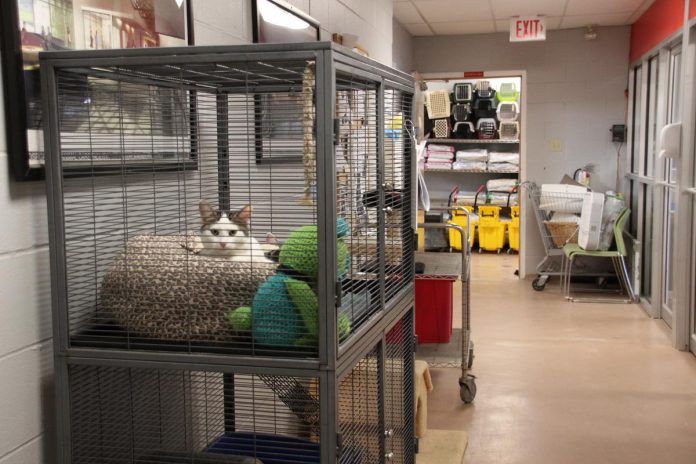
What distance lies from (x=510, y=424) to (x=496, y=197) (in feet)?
20.5

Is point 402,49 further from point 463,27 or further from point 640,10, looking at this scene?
point 640,10

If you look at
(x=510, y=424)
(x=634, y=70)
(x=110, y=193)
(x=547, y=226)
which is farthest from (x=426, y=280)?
(x=634, y=70)

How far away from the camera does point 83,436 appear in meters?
1.88

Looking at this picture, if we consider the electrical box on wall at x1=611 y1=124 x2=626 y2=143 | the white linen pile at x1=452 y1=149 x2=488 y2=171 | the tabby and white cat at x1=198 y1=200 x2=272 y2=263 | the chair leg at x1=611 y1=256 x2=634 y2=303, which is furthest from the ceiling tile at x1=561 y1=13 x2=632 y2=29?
the tabby and white cat at x1=198 y1=200 x2=272 y2=263

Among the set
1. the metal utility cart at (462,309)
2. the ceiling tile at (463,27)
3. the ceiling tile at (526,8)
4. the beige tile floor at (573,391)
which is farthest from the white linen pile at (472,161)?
the metal utility cart at (462,309)

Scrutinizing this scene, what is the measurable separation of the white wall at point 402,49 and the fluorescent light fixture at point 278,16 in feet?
14.1

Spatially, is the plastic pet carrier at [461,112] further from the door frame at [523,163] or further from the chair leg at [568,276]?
the chair leg at [568,276]

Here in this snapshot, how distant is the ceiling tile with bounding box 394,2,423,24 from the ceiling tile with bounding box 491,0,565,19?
76 centimetres

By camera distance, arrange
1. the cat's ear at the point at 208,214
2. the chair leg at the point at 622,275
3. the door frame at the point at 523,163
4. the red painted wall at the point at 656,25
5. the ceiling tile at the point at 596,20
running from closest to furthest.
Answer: the cat's ear at the point at 208,214 → the red painted wall at the point at 656,25 → the chair leg at the point at 622,275 → the ceiling tile at the point at 596,20 → the door frame at the point at 523,163

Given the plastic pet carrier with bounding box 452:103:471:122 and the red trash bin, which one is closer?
the red trash bin

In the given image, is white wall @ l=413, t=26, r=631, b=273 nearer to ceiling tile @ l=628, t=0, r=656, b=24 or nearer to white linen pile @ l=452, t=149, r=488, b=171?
ceiling tile @ l=628, t=0, r=656, b=24

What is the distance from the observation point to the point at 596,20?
26.8 ft

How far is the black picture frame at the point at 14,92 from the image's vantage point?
1702 mm

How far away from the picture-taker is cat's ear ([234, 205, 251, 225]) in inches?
73.9
